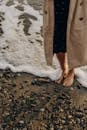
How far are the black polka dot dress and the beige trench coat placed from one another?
0.15 ft

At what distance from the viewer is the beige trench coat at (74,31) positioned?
8.74 feet

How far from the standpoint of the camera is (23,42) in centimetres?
402

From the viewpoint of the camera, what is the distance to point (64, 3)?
271 cm

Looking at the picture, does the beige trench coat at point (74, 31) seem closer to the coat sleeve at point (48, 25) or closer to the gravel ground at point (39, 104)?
the coat sleeve at point (48, 25)

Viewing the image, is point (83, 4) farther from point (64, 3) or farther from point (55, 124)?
point (55, 124)

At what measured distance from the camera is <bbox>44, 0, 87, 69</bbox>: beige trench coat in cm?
266

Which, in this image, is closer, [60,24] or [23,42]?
[60,24]

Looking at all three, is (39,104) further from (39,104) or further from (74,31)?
(74,31)

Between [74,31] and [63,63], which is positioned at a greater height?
[74,31]

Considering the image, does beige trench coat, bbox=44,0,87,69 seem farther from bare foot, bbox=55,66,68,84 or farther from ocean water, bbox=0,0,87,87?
ocean water, bbox=0,0,87,87

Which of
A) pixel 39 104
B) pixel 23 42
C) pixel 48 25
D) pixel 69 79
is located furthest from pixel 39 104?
pixel 23 42

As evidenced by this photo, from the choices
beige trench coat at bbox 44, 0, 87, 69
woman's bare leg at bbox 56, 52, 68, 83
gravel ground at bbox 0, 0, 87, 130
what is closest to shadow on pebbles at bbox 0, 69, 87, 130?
gravel ground at bbox 0, 0, 87, 130

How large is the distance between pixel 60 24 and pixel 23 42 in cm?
124

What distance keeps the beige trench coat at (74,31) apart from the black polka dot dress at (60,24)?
4 cm
